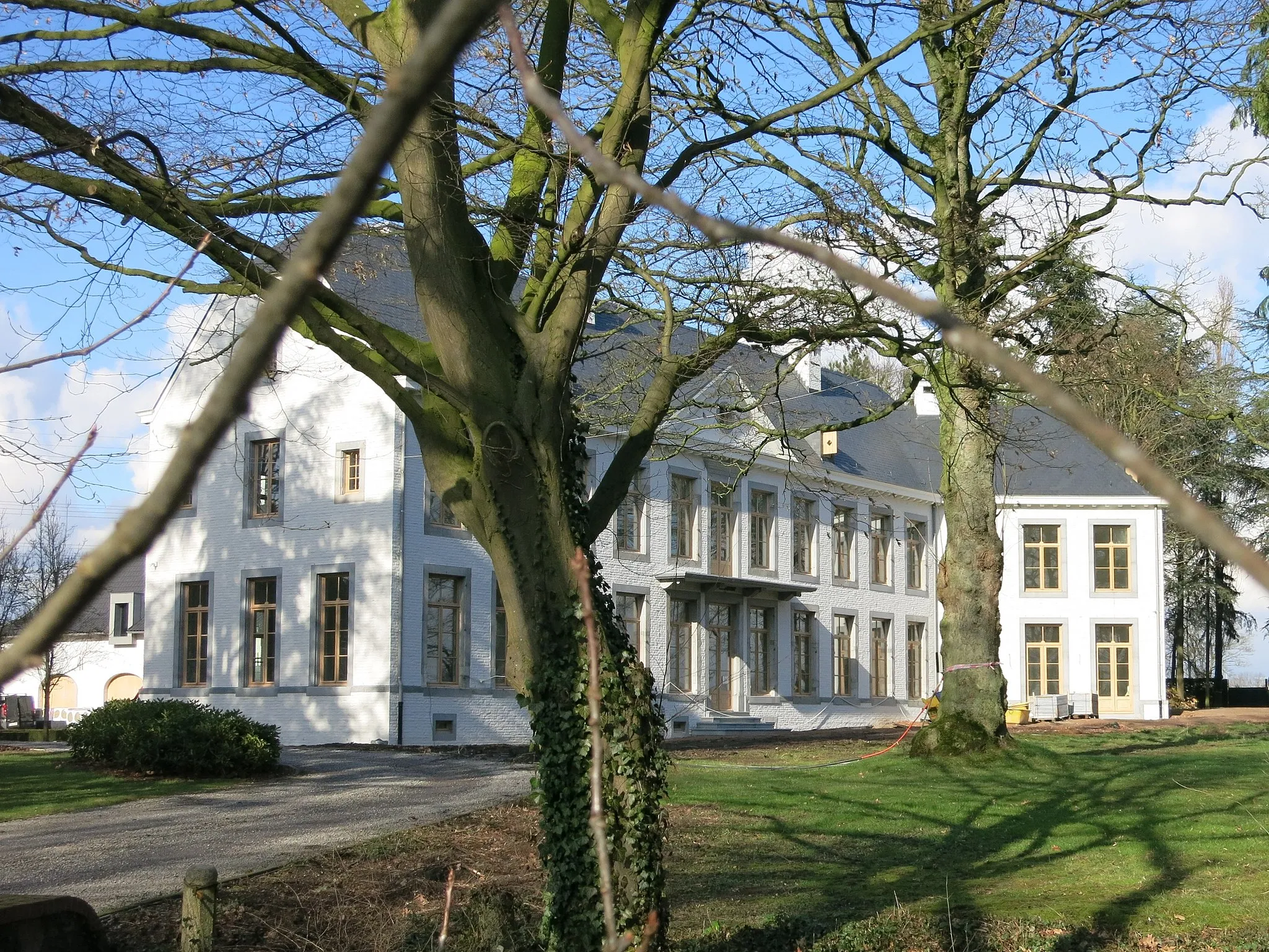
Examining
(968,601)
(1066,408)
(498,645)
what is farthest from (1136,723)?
(1066,408)

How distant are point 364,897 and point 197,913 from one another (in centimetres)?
200

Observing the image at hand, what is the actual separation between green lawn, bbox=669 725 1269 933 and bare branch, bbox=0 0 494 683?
298 inches

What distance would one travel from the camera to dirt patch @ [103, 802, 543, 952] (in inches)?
296

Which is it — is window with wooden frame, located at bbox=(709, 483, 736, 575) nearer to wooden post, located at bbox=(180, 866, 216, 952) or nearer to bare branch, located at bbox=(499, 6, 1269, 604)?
wooden post, located at bbox=(180, 866, 216, 952)

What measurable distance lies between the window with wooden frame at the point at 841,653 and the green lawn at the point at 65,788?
22771 mm

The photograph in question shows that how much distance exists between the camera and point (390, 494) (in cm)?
2550

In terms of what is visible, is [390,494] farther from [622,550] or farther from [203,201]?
[203,201]

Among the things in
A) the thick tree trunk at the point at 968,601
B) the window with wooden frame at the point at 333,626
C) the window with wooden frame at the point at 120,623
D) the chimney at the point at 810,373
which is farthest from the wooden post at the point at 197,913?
the window with wooden frame at the point at 120,623

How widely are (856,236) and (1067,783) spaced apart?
8136mm

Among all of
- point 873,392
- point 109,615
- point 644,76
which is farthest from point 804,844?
point 109,615

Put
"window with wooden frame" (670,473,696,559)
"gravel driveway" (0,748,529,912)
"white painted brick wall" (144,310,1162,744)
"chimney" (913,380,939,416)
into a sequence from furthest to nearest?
"chimney" (913,380,939,416), "window with wooden frame" (670,473,696,559), "white painted brick wall" (144,310,1162,744), "gravel driveway" (0,748,529,912)

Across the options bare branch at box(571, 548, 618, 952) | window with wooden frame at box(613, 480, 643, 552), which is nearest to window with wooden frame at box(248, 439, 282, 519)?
window with wooden frame at box(613, 480, 643, 552)

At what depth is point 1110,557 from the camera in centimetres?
3834

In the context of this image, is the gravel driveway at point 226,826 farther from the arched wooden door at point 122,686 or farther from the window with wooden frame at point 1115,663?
the arched wooden door at point 122,686
